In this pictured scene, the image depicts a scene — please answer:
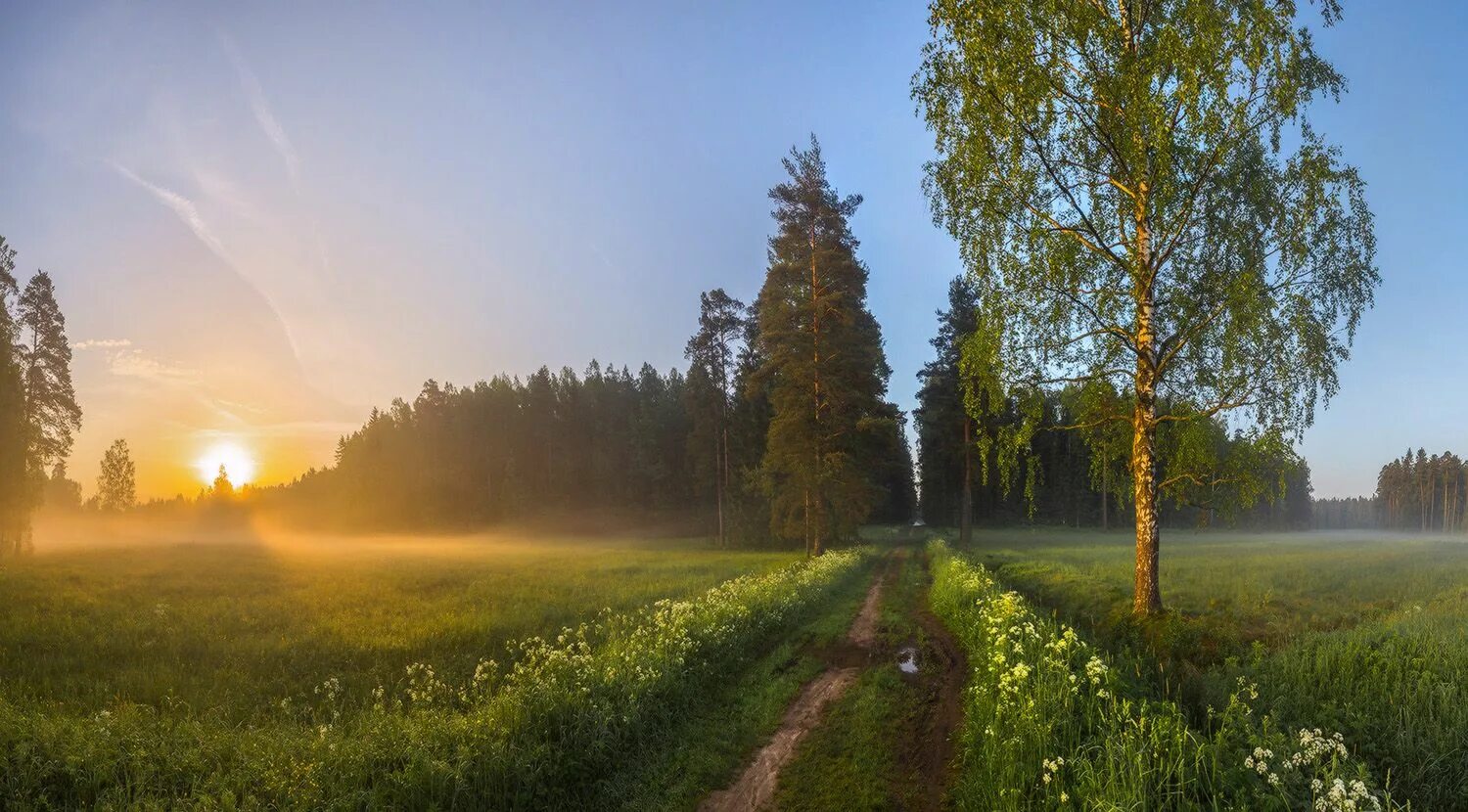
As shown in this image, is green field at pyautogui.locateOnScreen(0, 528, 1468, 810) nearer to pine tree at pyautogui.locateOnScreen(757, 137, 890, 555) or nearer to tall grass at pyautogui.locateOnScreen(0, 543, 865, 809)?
tall grass at pyautogui.locateOnScreen(0, 543, 865, 809)

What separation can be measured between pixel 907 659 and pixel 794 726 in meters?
4.13

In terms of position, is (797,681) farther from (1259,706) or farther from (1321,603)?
(1321,603)

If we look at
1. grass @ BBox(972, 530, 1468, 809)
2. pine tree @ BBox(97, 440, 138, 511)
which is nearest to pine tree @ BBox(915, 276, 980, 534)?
grass @ BBox(972, 530, 1468, 809)

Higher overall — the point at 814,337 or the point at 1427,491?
the point at 814,337

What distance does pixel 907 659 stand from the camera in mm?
11586

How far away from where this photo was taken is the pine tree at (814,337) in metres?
32.0

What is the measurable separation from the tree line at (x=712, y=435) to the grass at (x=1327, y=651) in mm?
14431

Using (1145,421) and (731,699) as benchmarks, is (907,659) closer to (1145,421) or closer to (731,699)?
(731,699)

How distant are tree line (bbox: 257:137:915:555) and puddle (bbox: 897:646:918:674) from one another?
19.9 metres

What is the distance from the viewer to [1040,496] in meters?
82.8

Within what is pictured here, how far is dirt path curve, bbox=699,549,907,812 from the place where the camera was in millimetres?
6438

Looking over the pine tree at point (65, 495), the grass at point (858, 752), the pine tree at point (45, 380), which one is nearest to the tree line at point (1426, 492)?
the grass at point (858, 752)

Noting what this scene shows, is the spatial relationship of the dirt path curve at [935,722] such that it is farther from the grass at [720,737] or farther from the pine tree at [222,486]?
the pine tree at [222,486]

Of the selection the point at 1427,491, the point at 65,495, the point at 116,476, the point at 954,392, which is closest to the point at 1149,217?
the point at 954,392
